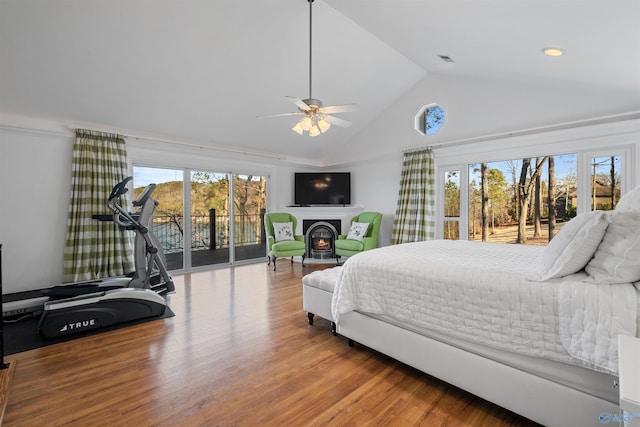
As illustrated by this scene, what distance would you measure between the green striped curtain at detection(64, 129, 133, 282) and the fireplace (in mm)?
3282

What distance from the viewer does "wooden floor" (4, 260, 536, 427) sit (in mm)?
1692

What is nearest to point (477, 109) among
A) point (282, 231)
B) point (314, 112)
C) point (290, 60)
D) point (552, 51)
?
point (552, 51)

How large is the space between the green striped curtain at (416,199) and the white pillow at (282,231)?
2063 millimetres

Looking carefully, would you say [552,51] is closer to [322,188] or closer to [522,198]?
[522,198]

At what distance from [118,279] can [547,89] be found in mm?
6180

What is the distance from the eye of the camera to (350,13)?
3.42m

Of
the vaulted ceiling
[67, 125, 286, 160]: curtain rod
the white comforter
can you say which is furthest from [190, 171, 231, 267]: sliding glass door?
the white comforter

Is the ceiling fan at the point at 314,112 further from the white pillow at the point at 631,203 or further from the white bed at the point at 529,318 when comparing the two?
the white pillow at the point at 631,203

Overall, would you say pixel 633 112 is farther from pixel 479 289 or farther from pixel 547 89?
pixel 479 289

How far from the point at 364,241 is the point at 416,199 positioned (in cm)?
123

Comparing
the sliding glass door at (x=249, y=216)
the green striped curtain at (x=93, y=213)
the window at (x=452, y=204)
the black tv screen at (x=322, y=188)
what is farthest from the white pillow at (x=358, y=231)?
the green striped curtain at (x=93, y=213)

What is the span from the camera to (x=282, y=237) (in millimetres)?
5867

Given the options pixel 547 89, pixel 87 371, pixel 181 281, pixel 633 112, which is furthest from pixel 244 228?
pixel 633 112

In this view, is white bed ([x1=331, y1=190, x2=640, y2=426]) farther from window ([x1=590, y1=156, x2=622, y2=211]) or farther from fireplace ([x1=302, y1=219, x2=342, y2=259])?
fireplace ([x1=302, y1=219, x2=342, y2=259])
